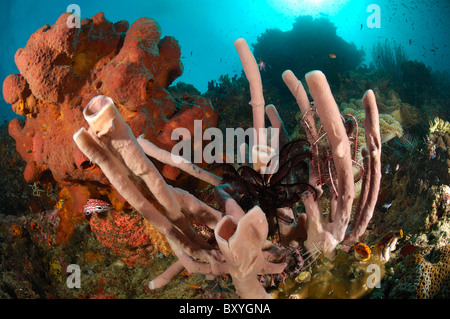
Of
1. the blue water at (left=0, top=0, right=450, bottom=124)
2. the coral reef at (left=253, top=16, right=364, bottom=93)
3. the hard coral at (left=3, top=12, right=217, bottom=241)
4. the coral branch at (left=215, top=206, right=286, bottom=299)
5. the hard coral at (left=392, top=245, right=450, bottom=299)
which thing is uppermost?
the blue water at (left=0, top=0, right=450, bottom=124)

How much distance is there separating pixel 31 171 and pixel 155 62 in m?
2.70

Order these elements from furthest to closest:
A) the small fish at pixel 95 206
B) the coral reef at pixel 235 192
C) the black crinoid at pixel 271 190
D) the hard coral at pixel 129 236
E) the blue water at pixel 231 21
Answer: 1. the blue water at pixel 231 21
2. the hard coral at pixel 129 236
3. the small fish at pixel 95 206
4. the black crinoid at pixel 271 190
5. the coral reef at pixel 235 192

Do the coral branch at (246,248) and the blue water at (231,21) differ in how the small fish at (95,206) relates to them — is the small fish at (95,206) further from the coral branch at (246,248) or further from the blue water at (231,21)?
the blue water at (231,21)

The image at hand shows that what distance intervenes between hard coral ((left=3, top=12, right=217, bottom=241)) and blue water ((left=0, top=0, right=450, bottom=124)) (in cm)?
1330

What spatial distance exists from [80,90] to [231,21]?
85.8 meters

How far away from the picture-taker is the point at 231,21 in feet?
253

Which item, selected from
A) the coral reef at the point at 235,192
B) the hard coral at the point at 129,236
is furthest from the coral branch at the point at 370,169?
the hard coral at the point at 129,236

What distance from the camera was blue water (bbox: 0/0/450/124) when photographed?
33.4 meters

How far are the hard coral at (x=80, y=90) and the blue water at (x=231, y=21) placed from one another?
13300 millimetres

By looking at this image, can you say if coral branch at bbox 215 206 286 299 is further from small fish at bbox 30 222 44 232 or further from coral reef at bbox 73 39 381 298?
small fish at bbox 30 222 44 232

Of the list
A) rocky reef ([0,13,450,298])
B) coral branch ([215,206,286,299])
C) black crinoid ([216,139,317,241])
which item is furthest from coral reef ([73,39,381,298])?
rocky reef ([0,13,450,298])

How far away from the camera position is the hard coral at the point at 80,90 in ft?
10.6

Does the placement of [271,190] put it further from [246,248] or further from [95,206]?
[95,206]
